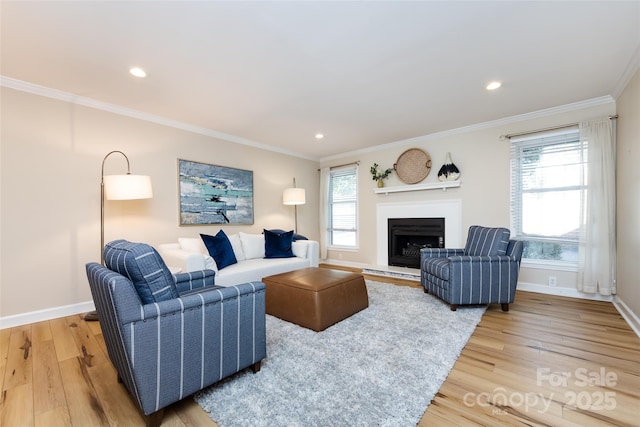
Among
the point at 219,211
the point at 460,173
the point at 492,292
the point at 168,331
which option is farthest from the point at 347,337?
the point at 460,173

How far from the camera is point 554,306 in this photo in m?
3.03

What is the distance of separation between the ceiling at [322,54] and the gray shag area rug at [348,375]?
7.79 feet

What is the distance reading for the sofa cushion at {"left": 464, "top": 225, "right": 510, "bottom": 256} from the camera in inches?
119

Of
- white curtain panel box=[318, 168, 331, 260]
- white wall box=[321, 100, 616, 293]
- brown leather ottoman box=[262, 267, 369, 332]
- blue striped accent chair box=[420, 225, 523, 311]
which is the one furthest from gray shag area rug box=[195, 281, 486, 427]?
white curtain panel box=[318, 168, 331, 260]

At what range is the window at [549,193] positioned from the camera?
3.37 metres

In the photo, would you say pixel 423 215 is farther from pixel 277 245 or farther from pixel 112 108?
pixel 112 108

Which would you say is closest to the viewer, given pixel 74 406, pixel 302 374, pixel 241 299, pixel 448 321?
pixel 74 406

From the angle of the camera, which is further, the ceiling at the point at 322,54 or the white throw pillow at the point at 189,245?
the white throw pillow at the point at 189,245

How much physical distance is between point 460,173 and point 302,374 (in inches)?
147

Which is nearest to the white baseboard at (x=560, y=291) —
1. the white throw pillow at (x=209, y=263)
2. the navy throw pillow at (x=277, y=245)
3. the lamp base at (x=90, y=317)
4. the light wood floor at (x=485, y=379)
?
the light wood floor at (x=485, y=379)

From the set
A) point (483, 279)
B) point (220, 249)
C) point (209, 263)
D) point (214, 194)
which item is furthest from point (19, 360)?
point (483, 279)

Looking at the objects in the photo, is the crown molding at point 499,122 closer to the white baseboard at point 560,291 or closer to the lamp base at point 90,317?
the white baseboard at point 560,291

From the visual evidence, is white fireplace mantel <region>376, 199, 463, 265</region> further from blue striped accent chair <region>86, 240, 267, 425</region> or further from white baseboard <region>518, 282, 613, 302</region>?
blue striped accent chair <region>86, 240, 267, 425</region>

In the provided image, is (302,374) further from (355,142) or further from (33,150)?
(355,142)
